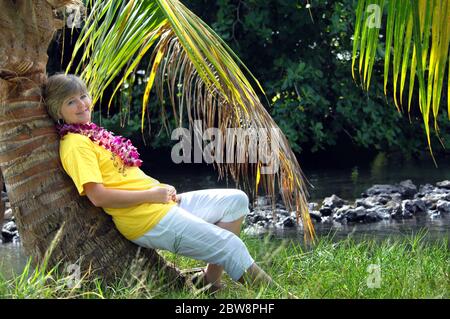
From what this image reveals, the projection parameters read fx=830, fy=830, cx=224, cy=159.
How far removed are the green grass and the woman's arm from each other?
41 centimetres

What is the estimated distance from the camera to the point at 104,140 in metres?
4.61

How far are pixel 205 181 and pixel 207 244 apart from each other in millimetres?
8898

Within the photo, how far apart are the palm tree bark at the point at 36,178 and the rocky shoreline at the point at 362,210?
14.6 ft

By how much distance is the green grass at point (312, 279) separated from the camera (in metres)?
4.20

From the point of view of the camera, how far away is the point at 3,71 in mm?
4496

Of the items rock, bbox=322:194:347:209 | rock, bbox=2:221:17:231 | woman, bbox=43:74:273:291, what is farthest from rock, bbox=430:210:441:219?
woman, bbox=43:74:273:291

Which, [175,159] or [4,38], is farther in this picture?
[175,159]

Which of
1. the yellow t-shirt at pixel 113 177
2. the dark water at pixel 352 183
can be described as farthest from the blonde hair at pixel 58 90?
the dark water at pixel 352 183

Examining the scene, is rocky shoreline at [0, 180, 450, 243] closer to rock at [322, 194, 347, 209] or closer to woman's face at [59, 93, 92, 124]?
rock at [322, 194, 347, 209]
